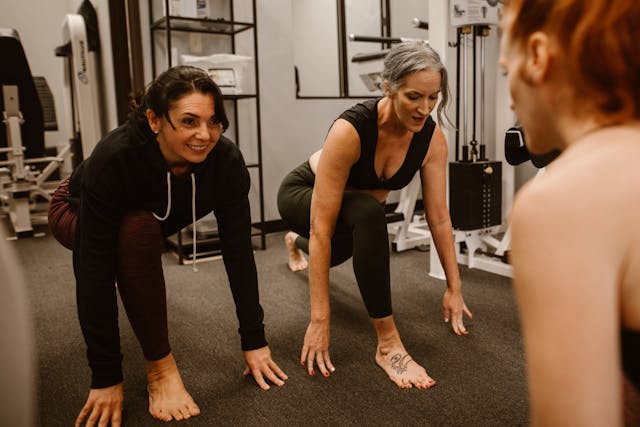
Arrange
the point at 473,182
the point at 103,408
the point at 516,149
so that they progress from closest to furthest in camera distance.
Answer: the point at 103,408 < the point at 516,149 < the point at 473,182

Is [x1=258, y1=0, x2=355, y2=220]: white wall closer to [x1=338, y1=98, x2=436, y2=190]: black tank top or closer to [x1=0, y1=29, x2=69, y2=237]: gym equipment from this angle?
[x1=0, y1=29, x2=69, y2=237]: gym equipment

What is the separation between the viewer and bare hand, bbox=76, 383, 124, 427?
1217mm

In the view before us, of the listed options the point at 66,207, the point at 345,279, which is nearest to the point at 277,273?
the point at 345,279

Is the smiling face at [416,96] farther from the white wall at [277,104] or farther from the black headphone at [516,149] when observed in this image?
the white wall at [277,104]

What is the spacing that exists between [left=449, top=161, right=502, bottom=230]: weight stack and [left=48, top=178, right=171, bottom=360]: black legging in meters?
1.51

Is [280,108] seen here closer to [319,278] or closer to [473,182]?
[473,182]

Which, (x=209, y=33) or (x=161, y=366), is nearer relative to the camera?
(x=161, y=366)

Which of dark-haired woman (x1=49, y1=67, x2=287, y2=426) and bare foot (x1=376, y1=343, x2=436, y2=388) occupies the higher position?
dark-haired woman (x1=49, y1=67, x2=287, y2=426)

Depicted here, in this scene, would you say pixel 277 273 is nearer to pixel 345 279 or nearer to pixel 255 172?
pixel 345 279

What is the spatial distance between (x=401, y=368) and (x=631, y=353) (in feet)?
3.30

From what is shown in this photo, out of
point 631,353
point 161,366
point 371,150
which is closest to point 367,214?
point 371,150

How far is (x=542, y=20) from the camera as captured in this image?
18.2 inches

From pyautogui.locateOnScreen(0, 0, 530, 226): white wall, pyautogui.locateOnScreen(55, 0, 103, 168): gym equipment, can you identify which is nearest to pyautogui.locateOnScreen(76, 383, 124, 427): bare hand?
pyautogui.locateOnScreen(0, 0, 530, 226): white wall

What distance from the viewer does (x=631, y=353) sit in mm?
478
